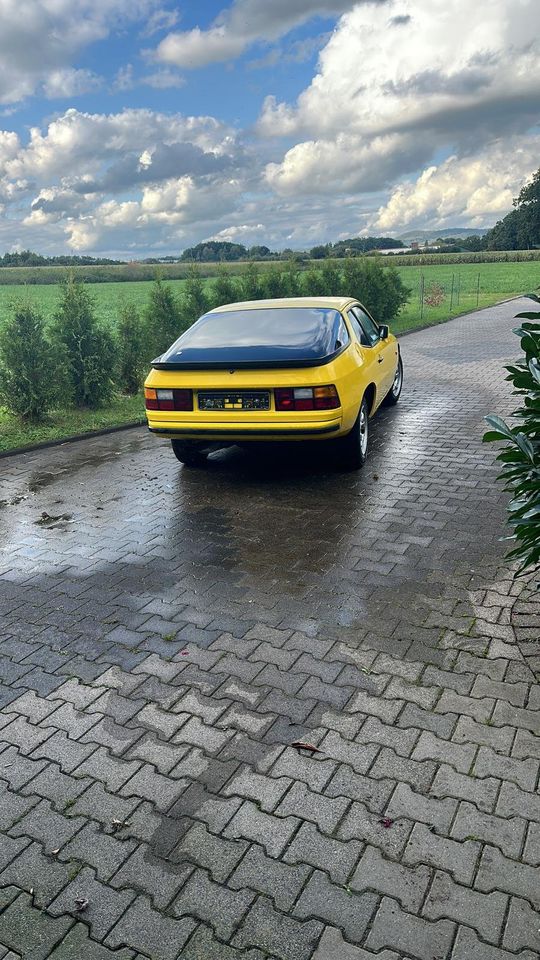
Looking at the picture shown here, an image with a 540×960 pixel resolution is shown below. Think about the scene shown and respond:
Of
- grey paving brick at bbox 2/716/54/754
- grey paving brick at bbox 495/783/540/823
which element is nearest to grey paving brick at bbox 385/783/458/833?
grey paving brick at bbox 495/783/540/823

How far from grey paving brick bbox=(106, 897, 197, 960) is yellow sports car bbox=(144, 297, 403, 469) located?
13.5 ft

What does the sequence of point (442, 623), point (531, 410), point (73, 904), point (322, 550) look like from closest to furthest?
1. point (73, 904)
2. point (531, 410)
3. point (442, 623)
4. point (322, 550)

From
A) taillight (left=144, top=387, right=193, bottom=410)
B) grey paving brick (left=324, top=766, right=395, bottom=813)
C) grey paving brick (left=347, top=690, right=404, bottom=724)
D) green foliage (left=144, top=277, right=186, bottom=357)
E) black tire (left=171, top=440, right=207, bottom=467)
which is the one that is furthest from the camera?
green foliage (left=144, top=277, right=186, bottom=357)

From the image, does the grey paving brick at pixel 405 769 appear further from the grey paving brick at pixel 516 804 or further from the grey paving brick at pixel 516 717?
the grey paving brick at pixel 516 717

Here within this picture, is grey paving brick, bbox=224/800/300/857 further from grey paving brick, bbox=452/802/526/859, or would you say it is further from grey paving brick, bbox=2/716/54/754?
grey paving brick, bbox=2/716/54/754

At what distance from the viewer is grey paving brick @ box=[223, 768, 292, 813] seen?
8.68 ft

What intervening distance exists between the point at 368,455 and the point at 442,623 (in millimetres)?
3706

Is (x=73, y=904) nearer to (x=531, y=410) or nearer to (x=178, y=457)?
(x=531, y=410)

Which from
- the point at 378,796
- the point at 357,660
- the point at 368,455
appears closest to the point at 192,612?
the point at 357,660

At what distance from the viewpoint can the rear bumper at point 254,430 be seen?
5.82 meters

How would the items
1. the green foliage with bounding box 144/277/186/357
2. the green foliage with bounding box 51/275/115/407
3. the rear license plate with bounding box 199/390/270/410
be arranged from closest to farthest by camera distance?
the rear license plate with bounding box 199/390/270/410 → the green foliage with bounding box 51/275/115/407 → the green foliage with bounding box 144/277/186/357

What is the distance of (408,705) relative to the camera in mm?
3172

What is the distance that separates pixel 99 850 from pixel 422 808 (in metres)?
1.22

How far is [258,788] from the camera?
8.89 ft
